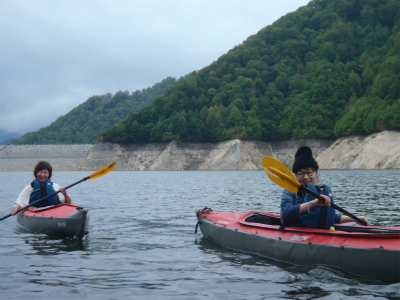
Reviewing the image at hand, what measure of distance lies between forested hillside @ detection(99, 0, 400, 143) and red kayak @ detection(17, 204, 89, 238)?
251ft

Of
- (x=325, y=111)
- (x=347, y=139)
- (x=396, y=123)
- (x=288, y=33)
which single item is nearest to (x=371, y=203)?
(x=396, y=123)

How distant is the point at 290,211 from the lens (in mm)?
7645

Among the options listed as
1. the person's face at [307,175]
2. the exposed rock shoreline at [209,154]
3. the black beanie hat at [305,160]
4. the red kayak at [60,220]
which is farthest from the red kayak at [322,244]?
the exposed rock shoreline at [209,154]

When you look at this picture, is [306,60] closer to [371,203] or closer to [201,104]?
[201,104]

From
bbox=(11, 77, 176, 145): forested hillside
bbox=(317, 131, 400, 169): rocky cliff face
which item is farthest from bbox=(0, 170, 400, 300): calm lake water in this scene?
bbox=(11, 77, 176, 145): forested hillside

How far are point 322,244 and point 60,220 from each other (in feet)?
21.6

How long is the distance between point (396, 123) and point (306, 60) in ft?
168

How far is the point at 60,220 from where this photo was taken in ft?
34.7

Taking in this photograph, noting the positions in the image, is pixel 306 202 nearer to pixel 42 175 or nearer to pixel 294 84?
pixel 42 175

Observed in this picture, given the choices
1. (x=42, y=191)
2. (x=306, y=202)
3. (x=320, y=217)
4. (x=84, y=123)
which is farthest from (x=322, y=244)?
(x=84, y=123)

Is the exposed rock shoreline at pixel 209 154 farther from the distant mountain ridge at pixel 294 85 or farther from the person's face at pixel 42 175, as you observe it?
the person's face at pixel 42 175

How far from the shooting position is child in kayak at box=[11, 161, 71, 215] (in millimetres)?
11375

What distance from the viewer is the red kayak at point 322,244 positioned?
6.61 m

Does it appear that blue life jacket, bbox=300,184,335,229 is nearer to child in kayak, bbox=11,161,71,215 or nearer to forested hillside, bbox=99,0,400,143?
child in kayak, bbox=11,161,71,215
